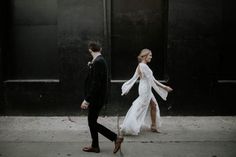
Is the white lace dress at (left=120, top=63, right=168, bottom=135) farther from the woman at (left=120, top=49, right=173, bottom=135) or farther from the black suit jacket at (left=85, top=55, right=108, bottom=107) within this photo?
the black suit jacket at (left=85, top=55, right=108, bottom=107)

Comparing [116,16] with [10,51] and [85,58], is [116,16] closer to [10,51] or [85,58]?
[85,58]

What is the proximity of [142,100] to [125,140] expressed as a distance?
91 cm

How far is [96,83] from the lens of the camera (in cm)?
695

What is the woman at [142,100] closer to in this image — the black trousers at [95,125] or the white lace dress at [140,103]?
the white lace dress at [140,103]

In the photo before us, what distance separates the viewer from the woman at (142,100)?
27.5 ft

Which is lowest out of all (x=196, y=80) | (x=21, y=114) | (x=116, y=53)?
(x=21, y=114)

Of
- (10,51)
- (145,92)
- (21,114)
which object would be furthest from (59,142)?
(10,51)

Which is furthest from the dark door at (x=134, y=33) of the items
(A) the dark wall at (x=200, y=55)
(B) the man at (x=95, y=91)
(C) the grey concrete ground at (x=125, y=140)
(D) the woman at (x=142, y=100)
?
(B) the man at (x=95, y=91)

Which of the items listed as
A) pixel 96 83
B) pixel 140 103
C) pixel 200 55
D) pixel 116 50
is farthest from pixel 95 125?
pixel 200 55

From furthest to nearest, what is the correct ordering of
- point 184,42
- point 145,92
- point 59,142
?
point 184,42
point 145,92
point 59,142

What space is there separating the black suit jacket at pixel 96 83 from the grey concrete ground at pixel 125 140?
95cm

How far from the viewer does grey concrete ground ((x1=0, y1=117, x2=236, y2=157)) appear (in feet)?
24.0

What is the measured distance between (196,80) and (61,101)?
327 centimetres

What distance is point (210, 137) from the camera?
8367mm
